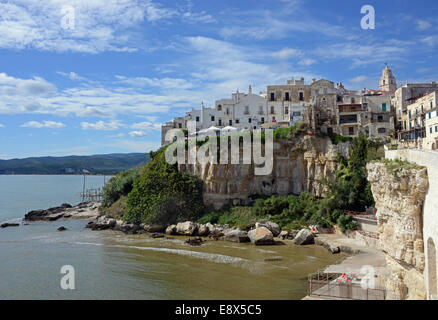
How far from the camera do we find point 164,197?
37.7 meters

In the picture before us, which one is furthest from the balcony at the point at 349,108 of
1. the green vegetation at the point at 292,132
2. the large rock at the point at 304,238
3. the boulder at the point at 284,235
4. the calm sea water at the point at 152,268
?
the calm sea water at the point at 152,268

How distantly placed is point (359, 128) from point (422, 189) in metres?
30.2

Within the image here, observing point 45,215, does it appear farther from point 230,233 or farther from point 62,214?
point 230,233

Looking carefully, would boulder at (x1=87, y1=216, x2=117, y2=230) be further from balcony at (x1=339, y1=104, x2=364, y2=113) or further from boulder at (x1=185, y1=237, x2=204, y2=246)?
balcony at (x1=339, y1=104, x2=364, y2=113)

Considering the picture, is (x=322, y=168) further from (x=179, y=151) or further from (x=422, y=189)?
(x=422, y=189)

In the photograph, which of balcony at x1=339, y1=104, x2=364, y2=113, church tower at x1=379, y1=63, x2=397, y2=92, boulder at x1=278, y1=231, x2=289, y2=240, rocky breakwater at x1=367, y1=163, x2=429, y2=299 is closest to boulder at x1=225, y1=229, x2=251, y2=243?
boulder at x1=278, y1=231, x2=289, y2=240

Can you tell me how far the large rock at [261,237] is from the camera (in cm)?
2870

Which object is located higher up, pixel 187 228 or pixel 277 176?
pixel 277 176

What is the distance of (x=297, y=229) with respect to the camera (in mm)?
31312

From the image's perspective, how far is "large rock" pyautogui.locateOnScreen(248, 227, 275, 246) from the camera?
28.7 metres

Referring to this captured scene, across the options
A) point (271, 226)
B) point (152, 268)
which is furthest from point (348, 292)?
point (271, 226)

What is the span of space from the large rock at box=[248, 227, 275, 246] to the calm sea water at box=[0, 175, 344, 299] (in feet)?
2.67

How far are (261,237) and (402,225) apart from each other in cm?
1680
